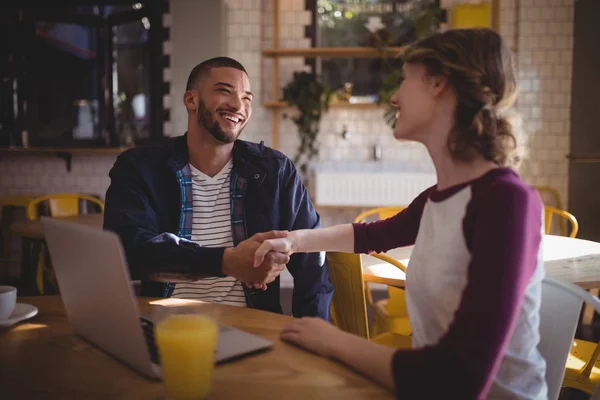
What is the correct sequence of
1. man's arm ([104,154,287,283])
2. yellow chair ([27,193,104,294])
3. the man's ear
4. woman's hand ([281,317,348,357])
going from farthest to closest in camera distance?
1. yellow chair ([27,193,104,294])
2. the man's ear
3. man's arm ([104,154,287,283])
4. woman's hand ([281,317,348,357])

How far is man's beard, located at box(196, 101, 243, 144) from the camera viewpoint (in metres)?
1.88

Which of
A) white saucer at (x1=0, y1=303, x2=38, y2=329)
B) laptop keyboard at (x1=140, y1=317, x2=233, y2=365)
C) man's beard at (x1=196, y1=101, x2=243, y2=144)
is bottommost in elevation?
white saucer at (x1=0, y1=303, x2=38, y2=329)

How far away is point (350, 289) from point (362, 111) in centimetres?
328

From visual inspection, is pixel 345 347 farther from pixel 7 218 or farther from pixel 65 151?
pixel 7 218

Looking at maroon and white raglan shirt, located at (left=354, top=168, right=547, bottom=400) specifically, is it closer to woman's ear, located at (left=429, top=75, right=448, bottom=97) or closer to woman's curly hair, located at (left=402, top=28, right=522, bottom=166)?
woman's curly hair, located at (left=402, top=28, right=522, bottom=166)

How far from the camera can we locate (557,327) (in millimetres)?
1222

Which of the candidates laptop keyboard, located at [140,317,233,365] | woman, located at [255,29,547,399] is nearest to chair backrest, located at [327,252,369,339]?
woman, located at [255,29,547,399]

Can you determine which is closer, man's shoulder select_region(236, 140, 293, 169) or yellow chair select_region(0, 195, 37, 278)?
man's shoulder select_region(236, 140, 293, 169)

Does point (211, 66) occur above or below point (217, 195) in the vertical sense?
above

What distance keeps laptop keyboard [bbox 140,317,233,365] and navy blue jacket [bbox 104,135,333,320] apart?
0.60 metres

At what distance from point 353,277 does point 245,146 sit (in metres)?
0.62

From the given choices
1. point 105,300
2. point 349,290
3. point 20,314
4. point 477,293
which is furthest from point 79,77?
point 477,293

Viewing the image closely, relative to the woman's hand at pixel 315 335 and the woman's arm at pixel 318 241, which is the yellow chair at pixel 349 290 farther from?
the woman's hand at pixel 315 335

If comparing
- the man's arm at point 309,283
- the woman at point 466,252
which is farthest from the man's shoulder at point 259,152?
the woman at point 466,252
